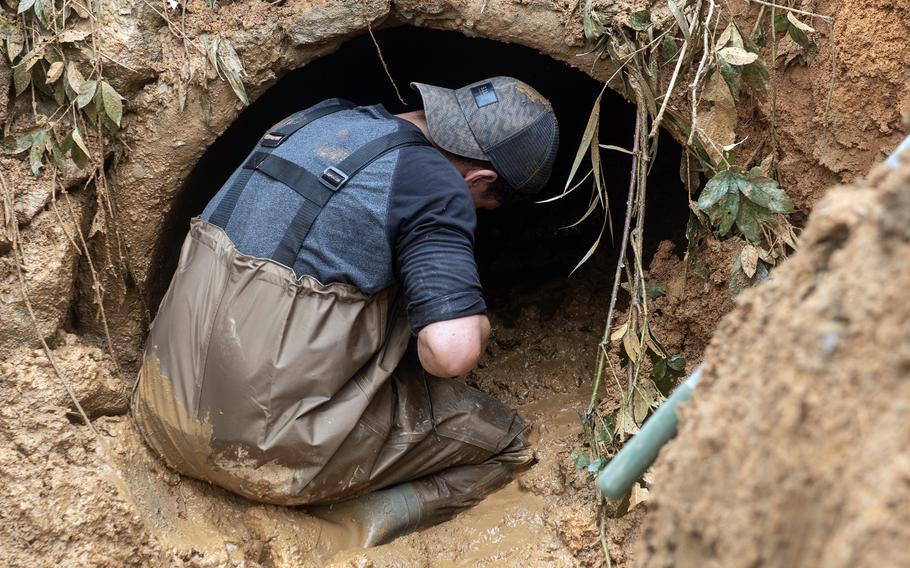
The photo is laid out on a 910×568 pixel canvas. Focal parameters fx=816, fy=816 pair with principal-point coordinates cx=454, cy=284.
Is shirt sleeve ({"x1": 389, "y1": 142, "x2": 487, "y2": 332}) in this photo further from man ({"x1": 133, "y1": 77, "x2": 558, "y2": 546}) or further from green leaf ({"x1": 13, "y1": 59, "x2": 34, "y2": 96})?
green leaf ({"x1": 13, "y1": 59, "x2": 34, "y2": 96})

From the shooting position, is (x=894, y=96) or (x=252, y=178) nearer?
(x=894, y=96)

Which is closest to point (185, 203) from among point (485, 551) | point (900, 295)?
point (485, 551)

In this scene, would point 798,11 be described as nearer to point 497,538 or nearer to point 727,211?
point 727,211

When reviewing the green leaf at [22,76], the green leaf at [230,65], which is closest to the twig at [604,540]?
the green leaf at [230,65]

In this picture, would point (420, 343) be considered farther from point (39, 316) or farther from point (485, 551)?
point (39, 316)

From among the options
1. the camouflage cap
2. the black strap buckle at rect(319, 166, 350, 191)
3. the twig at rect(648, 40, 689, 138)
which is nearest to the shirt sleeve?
the black strap buckle at rect(319, 166, 350, 191)

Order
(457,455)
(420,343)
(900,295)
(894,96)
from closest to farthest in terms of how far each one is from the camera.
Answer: (900,295), (894,96), (420,343), (457,455)

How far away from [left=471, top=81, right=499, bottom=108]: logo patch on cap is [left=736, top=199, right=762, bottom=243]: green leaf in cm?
79

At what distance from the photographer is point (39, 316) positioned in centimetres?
236

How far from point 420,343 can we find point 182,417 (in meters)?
0.72

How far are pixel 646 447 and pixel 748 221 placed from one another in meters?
1.44

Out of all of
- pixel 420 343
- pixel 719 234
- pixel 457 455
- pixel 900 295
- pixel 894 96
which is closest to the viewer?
pixel 900 295

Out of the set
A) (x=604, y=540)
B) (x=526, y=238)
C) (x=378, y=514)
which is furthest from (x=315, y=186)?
(x=526, y=238)

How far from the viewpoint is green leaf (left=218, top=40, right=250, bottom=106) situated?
99.0 inches
